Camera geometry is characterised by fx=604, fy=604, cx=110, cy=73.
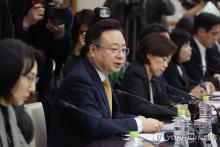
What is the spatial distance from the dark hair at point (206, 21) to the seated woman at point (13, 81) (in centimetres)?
348

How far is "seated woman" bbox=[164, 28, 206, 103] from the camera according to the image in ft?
15.5

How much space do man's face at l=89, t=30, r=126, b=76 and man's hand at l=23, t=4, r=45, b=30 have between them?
597mm

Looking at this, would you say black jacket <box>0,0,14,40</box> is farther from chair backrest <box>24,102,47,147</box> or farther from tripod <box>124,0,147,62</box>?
tripod <box>124,0,147,62</box>

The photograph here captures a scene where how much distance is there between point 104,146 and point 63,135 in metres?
0.30

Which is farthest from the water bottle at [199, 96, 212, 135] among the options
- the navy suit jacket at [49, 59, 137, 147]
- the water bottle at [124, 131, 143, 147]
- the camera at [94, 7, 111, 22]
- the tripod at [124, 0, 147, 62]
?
the tripod at [124, 0, 147, 62]

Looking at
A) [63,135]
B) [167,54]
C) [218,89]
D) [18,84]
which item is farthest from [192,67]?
[18,84]

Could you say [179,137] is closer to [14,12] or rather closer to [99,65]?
[99,65]

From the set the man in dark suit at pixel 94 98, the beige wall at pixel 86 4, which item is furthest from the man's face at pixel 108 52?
the beige wall at pixel 86 4

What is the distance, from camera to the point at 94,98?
2943mm

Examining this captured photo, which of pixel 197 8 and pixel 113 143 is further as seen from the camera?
pixel 197 8

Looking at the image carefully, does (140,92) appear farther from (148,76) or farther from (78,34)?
(78,34)

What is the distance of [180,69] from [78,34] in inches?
47.3

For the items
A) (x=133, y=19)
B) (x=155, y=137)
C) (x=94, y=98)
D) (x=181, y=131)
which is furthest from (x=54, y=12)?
(x=133, y=19)

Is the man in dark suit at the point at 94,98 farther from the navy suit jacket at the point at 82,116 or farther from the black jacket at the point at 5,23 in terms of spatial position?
the black jacket at the point at 5,23
